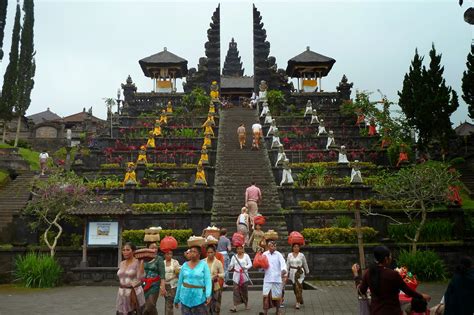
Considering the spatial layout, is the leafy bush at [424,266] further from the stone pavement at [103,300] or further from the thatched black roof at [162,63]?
the thatched black roof at [162,63]

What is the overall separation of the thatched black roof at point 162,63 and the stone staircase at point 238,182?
1493cm

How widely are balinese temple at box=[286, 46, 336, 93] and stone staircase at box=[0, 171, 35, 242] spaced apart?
82.6ft

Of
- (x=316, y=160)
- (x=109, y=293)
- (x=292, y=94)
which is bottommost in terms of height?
(x=109, y=293)

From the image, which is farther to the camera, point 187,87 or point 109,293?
point 187,87

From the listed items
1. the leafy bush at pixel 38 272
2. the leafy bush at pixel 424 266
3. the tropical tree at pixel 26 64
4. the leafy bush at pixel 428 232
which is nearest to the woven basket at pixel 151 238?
the leafy bush at pixel 38 272

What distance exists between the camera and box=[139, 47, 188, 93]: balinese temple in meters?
42.8

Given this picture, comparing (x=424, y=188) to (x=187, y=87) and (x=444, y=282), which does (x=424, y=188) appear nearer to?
(x=444, y=282)

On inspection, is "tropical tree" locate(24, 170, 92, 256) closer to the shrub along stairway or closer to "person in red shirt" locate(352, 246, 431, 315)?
the shrub along stairway

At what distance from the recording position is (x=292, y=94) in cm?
3847

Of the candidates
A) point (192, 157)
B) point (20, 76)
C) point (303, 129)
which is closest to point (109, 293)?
point (192, 157)

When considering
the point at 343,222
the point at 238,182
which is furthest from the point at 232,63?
the point at 343,222

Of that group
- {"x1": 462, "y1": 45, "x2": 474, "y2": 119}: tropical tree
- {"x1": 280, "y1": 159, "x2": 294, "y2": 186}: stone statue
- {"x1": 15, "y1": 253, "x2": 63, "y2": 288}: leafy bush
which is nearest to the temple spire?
{"x1": 462, "y1": 45, "x2": 474, "y2": 119}: tropical tree

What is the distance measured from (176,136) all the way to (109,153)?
4.27 m

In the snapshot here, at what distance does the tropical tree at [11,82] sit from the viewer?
32.1 metres
